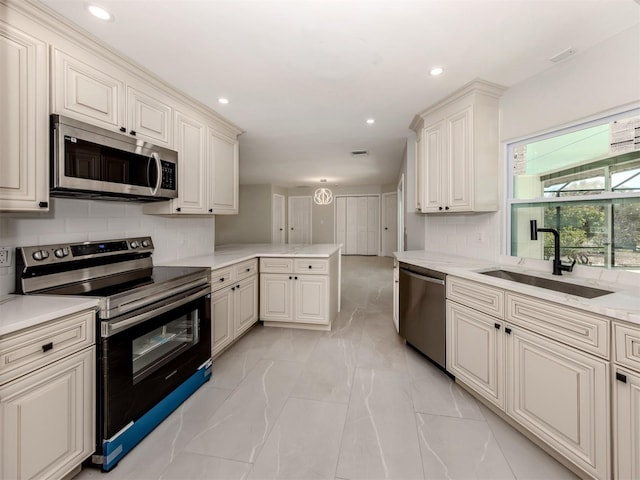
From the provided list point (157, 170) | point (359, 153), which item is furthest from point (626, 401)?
point (359, 153)

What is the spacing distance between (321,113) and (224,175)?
4.08 feet

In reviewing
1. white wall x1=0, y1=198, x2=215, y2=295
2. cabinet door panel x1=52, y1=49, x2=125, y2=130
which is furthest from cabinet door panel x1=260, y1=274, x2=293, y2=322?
cabinet door panel x1=52, y1=49, x2=125, y2=130

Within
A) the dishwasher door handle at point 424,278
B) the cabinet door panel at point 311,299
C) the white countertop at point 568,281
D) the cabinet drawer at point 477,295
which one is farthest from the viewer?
the cabinet door panel at point 311,299

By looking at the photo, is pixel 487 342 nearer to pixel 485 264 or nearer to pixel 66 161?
pixel 485 264

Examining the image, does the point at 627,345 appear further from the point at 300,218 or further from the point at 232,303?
the point at 300,218

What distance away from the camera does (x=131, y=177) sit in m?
1.95

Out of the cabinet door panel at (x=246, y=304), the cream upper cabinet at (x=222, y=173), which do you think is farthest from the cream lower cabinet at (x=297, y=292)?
the cream upper cabinet at (x=222, y=173)

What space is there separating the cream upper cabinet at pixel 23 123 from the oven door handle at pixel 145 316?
2.32 ft

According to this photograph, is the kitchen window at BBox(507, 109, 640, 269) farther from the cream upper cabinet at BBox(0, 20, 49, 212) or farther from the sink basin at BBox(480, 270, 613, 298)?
the cream upper cabinet at BBox(0, 20, 49, 212)

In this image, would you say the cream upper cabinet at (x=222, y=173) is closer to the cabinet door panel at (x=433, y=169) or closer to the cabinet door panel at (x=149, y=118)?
the cabinet door panel at (x=149, y=118)

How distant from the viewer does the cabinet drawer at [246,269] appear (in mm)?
2856

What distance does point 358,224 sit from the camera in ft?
30.9

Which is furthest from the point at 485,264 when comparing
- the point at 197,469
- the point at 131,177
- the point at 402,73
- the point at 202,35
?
the point at 131,177

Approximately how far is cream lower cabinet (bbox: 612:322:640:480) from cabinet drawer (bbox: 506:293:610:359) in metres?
0.05
